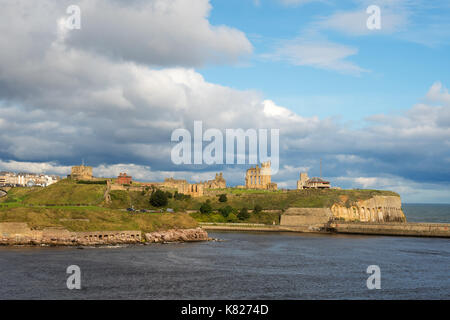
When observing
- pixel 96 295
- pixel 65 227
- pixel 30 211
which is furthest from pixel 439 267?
pixel 30 211

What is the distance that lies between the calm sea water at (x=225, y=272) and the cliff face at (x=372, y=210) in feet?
189

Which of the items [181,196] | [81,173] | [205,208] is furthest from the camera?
[81,173]

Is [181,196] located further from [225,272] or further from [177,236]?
[225,272]

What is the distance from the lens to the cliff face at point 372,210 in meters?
148

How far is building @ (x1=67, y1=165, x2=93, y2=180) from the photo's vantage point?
173 meters

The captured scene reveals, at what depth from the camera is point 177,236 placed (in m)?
98.0

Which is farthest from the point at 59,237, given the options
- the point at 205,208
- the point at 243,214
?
the point at 243,214

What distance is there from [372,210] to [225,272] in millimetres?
106630

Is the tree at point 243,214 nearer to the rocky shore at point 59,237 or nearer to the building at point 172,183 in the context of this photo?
the building at point 172,183

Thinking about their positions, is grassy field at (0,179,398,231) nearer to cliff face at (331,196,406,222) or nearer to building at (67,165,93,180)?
cliff face at (331,196,406,222)

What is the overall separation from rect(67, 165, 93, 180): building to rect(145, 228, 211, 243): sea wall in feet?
275

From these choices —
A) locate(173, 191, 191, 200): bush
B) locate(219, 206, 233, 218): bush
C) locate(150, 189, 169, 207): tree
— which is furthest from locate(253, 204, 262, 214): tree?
locate(150, 189, 169, 207): tree
